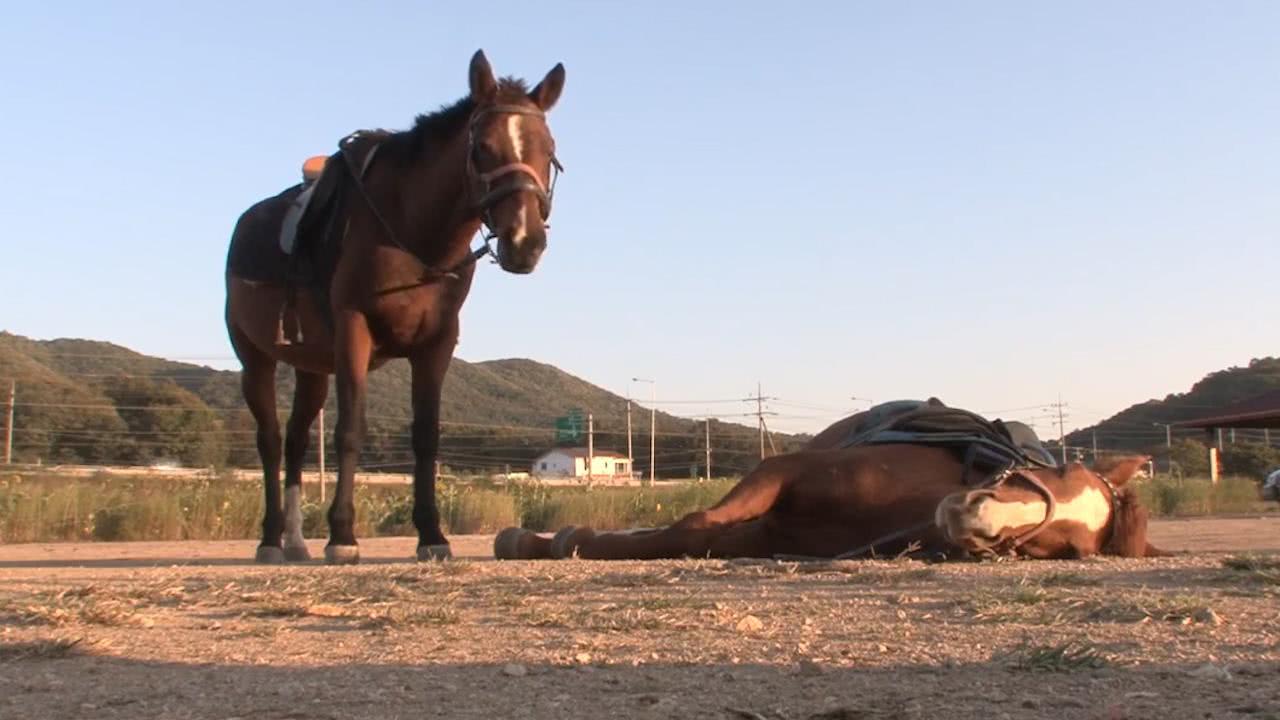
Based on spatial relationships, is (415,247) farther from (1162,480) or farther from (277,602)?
(1162,480)

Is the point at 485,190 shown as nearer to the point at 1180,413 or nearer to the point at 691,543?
the point at 691,543

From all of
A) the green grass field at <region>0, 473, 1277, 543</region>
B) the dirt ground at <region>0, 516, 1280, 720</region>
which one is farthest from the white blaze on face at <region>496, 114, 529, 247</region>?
the green grass field at <region>0, 473, 1277, 543</region>

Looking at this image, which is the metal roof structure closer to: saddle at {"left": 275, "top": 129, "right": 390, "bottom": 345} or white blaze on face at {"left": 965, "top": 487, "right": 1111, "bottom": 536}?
white blaze on face at {"left": 965, "top": 487, "right": 1111, "bottom": 536}

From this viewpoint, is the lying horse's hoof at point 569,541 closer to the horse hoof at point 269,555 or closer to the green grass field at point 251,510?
the horse hoof at point 269,555

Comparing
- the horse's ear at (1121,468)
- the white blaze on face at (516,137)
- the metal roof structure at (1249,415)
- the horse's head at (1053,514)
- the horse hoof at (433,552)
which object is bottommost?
the horse hoof at (433,552)

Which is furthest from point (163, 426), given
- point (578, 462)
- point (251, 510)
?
point (251, 510)

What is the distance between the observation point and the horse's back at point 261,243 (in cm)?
750

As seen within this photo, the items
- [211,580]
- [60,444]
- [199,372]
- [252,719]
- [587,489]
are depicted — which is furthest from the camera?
[199,372]

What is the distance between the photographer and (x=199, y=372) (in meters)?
69.9

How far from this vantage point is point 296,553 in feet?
24.5

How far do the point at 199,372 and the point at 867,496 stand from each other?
2703 inches

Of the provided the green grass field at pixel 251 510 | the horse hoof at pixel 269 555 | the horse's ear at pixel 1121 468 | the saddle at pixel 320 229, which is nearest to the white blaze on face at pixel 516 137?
the saddle at pixel 320 229

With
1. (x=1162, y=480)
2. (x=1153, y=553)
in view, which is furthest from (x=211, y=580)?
(x=1162, y=480)

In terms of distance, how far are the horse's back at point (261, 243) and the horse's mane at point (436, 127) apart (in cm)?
105
